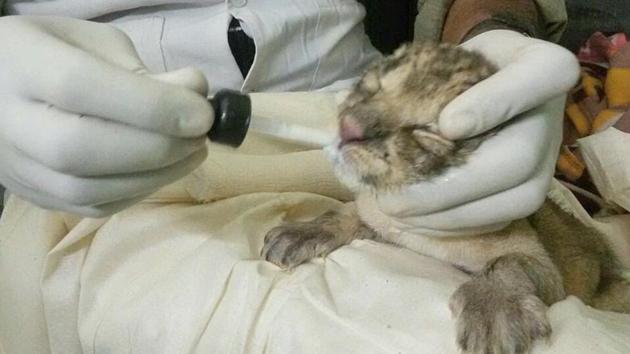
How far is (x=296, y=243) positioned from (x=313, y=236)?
0.05 meters

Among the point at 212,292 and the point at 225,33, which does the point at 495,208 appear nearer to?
the point at 212,292

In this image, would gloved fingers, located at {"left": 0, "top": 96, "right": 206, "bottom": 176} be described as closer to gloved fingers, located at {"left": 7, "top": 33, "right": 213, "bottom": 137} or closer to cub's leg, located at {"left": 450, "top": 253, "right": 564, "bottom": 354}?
gloved fingers, located at {"left": 7, "top": 33, "right": 213, "bottom": 137}

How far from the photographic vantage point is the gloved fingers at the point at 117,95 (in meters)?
0.85

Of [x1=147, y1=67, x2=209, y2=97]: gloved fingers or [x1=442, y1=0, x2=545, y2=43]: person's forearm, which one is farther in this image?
[x1=442, y1=0, x2=545, y2=43]: person's forearm

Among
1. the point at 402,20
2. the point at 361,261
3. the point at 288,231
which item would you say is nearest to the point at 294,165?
the point at 288,231

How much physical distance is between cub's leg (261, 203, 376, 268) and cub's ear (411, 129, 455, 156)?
0.80 feet

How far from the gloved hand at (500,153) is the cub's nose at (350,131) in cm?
9

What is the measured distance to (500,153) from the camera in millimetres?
976

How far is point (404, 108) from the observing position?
3.21ft

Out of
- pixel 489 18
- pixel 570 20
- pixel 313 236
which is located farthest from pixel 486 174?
pixel 570 20

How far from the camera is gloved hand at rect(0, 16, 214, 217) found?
2.82ft

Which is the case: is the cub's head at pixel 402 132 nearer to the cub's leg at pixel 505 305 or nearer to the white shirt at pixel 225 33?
the cub's leg at pixel 505 305

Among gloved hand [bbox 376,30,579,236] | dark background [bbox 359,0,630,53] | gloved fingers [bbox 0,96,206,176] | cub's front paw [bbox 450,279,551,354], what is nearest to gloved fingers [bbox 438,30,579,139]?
gloved hand [bbox 376,30,579,236]

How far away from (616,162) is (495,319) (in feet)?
1.99
